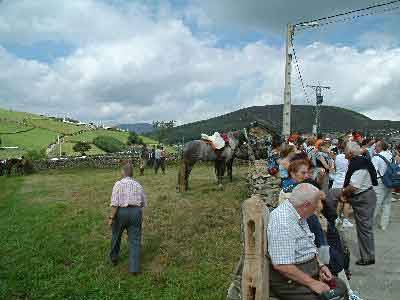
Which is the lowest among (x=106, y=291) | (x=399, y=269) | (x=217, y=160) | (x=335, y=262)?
(x=106, y=291)

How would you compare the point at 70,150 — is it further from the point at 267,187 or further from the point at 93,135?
the point at 267,187

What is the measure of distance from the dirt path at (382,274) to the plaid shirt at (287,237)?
220cm

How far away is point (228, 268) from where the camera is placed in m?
7.91

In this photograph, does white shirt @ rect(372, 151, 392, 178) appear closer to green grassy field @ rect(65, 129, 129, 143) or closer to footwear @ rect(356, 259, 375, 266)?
footwear @ rect(356, 259, 375, 266)

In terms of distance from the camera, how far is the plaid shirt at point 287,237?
13.7ft

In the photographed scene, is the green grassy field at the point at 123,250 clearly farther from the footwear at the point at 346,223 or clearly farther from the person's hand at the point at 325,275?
the person's hand at the point at 325,275

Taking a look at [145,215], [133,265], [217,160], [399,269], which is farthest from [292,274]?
[217,160]

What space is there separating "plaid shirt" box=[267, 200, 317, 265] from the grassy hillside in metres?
39.7

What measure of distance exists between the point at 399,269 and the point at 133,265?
4217 millimetres

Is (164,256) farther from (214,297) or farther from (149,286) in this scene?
(214,297)

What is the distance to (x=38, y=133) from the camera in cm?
5547

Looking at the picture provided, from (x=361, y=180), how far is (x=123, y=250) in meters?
4.74

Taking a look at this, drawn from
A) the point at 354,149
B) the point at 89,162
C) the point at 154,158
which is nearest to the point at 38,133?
the point at 89,162

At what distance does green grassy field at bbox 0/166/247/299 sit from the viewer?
7422mm
